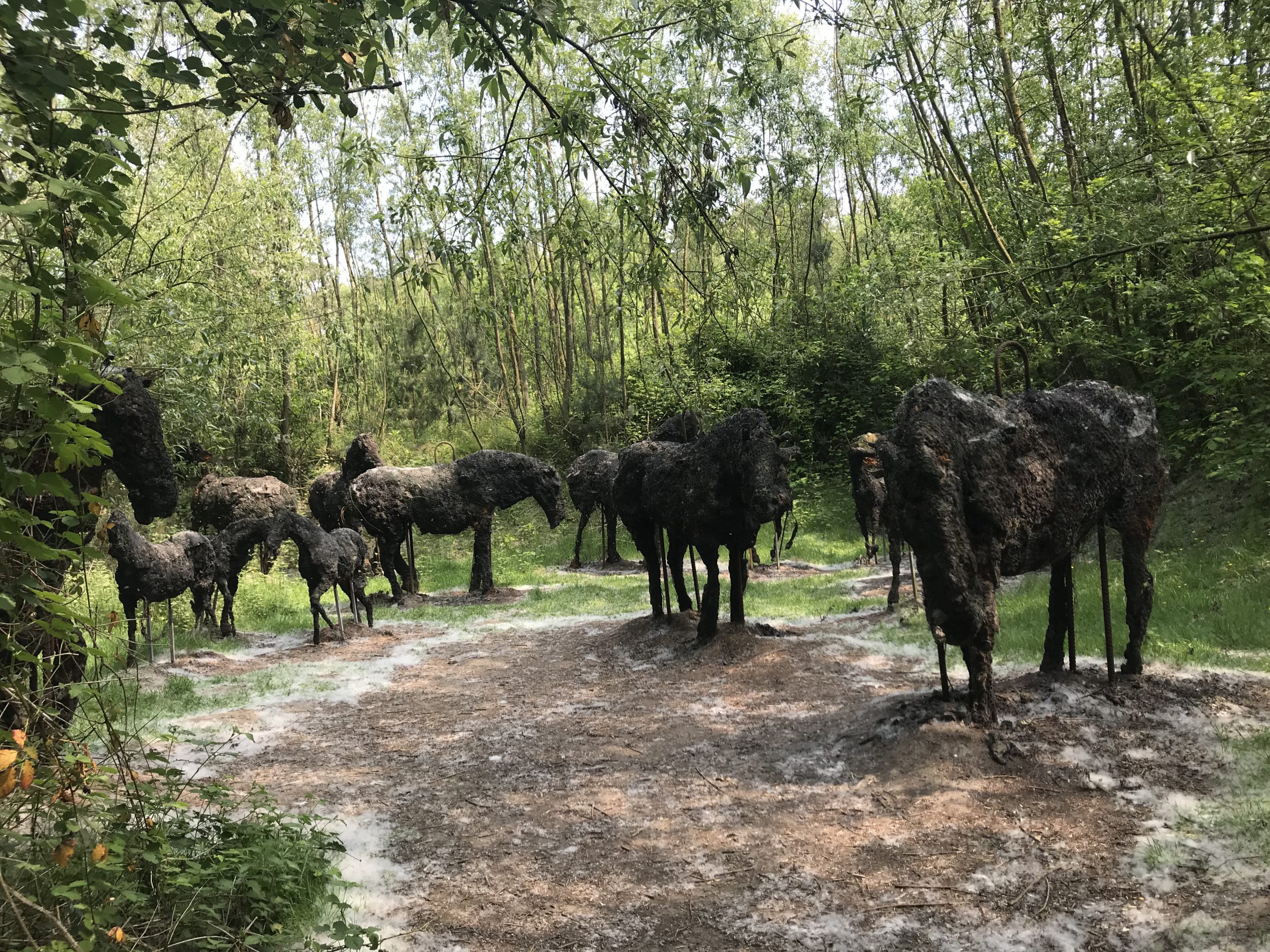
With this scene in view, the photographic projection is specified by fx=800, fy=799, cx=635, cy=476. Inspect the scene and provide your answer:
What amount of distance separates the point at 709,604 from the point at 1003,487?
12.5 ft

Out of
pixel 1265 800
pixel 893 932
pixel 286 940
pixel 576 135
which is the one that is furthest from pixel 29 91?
pixel 1265 800

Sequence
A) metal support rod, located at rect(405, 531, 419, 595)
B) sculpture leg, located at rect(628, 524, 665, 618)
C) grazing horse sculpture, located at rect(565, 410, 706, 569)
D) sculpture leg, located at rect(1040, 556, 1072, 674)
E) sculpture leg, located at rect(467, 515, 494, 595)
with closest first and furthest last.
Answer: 1. sculpture leg, located at rect(1040, 556, 1072, 674)
2. sculpture leg, located at rect(628, 524, 665, 618)
3. sculpture leg, located at rect(467, 515, 494, 595)
4. metal support rod, located at rect(405, 531, 419, 595)
5. grazing horse sculpture, located at rect(565, 410, 706, 569)

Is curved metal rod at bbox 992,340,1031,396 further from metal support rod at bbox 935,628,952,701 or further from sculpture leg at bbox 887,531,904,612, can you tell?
sculpture leg at bbox 887,531,904,612

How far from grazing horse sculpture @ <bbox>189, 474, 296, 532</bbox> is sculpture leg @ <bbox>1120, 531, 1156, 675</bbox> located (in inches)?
435

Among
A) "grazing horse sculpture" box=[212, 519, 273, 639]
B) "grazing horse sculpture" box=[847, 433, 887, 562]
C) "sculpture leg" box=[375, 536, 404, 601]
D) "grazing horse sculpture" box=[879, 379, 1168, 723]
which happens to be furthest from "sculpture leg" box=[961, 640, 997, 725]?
"sculpture leg" box=[375, 536, 404, 601]

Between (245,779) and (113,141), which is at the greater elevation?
(113,141)

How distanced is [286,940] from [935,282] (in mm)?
8987

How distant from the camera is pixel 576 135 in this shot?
3.87 meters

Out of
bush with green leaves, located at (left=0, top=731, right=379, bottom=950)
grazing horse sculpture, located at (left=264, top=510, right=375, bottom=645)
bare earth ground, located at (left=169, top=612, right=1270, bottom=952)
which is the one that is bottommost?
bare earth ground, located at (left=169, top=612, right=1270, bottom=952)

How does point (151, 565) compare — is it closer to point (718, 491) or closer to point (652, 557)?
point (652, 557)

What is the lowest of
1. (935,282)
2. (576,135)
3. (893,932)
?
(893,932)

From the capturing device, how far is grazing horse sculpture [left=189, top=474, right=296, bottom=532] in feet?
41.2

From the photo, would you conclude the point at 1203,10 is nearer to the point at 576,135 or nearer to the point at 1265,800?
the point at 576,135

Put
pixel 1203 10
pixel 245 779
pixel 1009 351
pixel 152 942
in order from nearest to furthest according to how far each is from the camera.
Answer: pixel 152 942 → pixel 1203 10 → pixel 245 779 → pixel 1009 351
